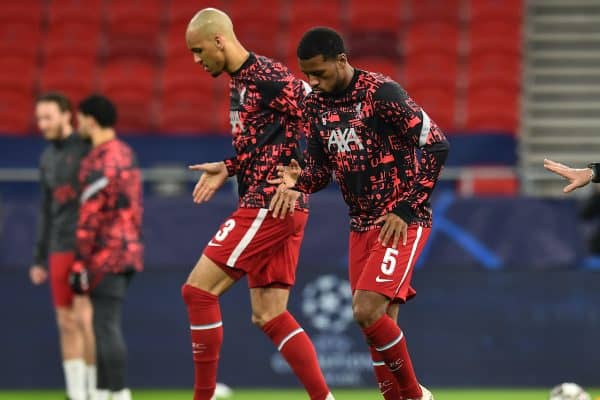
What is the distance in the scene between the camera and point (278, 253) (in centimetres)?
621

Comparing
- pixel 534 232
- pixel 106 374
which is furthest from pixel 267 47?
pixel 106 374

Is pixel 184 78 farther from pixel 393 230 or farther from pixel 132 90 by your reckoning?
pixel 393 230

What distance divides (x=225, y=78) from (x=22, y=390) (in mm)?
5666

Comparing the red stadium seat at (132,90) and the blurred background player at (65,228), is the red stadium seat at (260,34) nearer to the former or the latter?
the red stadium seat at (132,90)

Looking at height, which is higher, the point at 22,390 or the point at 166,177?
the point at 166,177

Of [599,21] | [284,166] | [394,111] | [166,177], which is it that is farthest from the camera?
[599,21]

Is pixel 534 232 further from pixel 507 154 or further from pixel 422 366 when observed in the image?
pixel 507 154

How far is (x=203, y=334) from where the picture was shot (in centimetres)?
595

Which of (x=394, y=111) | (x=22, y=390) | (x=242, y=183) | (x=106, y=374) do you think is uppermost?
(x=394, y=111)

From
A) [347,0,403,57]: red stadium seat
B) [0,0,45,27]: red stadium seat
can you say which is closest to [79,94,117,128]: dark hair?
[347,0,403,57]: red stadium seat

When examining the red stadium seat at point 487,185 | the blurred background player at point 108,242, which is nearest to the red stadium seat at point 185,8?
the red stadium seat at point 487,185

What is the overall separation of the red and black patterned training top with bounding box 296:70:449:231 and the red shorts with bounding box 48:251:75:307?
2.57m

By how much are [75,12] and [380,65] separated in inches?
167

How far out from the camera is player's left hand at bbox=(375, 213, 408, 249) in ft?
17.8
